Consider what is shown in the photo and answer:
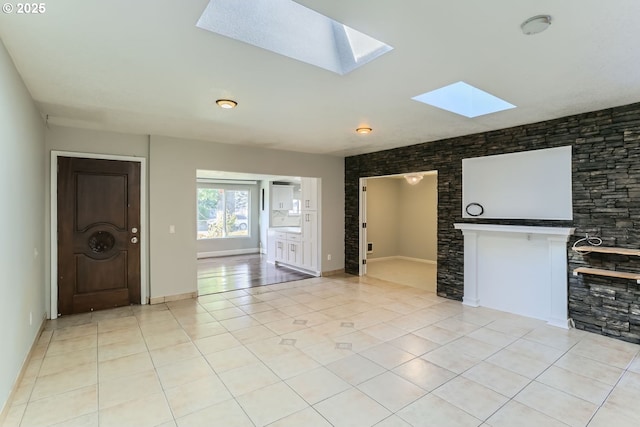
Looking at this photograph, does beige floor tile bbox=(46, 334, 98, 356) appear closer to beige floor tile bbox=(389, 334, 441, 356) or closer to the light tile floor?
the light tile floor

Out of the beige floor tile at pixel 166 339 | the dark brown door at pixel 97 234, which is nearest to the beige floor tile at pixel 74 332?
the dark brown door at pixel 97 234

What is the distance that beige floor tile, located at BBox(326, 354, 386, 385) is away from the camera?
265 centimetres

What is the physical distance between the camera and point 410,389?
8.16 feet

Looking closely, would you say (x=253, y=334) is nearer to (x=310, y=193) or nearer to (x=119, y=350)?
(x=119, y=350)

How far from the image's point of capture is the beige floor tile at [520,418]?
2084 mm

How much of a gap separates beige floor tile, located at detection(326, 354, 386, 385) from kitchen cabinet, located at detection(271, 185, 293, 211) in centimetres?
Answer: 652

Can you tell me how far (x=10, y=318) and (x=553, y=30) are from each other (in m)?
4.13

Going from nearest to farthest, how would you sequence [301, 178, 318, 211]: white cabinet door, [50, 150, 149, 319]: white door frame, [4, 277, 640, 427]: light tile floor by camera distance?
[4, 277, 640, 427]: light tile floor → [50, 150, 149, 319]: white door frame → [301, 178, 318, 211]: white cabinet door

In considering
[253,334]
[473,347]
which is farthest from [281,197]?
[473,347]

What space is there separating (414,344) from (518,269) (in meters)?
2.01

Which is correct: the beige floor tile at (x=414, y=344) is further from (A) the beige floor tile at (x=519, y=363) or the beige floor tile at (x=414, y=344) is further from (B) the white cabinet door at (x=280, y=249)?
(B) the white cabinet door at (x=280, y=249)

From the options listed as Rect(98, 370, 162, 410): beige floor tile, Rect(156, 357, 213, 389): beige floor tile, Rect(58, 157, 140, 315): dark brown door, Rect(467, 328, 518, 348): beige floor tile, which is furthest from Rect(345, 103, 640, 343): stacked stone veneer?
Rect(58, 157, 140, 315): dark brown door

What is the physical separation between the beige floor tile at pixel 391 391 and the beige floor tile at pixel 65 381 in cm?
221

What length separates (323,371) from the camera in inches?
109
